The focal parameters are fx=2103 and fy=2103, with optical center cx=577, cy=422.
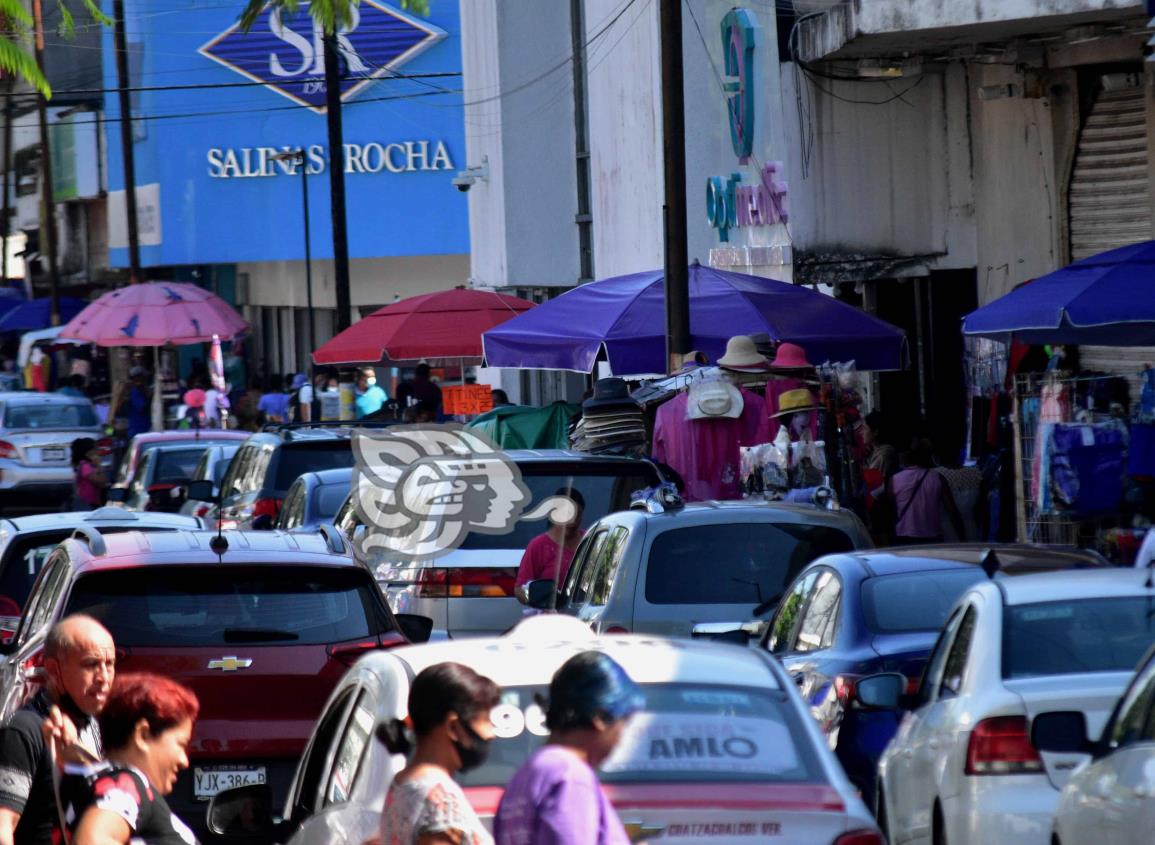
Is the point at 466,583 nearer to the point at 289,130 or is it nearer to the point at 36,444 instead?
the point at 36,444

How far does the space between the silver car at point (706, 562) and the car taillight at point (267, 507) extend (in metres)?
7.76

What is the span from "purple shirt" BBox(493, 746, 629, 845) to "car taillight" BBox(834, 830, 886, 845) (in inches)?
36.8

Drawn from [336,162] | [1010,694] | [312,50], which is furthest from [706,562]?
[312,50]

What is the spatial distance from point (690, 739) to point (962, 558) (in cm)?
437

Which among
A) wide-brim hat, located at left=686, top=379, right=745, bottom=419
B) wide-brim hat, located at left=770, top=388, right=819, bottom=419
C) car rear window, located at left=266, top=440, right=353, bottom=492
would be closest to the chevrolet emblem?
wide-brim hat, located at left=770, top=388, right=819, bottom=419

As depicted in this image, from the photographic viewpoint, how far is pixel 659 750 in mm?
5680

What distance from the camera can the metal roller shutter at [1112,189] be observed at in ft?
56.6

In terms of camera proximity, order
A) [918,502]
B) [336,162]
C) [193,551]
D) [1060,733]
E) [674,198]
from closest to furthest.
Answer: [1060,733]
[193,551]
[918,502]
[674,198]
[336,162]

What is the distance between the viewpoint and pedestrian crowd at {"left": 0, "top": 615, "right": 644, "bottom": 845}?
452 centimetres

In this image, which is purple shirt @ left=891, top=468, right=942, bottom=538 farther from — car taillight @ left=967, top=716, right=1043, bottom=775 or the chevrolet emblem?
car taillight @ left=967, top=716, right=1043, bottom=775

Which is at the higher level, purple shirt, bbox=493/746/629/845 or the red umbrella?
the red umbrella

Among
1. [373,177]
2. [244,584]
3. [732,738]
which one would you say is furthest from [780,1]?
[373,177]

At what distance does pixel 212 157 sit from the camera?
160 feet

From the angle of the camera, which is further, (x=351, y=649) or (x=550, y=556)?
(x=550, y=556)
